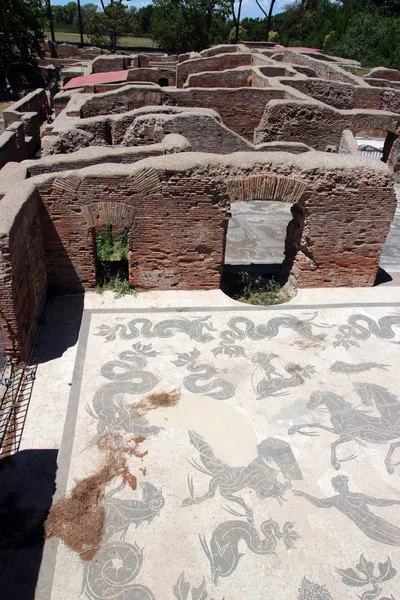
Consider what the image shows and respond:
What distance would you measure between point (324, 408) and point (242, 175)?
368 centimetres

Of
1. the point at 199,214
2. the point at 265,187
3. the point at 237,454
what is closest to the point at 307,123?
the point at 265,187

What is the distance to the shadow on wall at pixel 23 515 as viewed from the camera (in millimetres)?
3848

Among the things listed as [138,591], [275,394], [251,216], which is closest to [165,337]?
[275,394]

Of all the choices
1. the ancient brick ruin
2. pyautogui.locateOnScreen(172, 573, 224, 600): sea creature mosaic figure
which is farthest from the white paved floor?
the ancient brick ruin

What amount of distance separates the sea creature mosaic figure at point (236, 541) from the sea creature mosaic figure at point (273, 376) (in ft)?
5.66

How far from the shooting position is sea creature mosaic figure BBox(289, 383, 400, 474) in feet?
17.3

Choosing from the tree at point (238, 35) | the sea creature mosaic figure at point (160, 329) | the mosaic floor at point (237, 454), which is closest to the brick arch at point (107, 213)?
the mosaic floor at point (237, 454)

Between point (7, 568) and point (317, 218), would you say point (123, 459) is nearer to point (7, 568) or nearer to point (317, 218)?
point (7, 568)

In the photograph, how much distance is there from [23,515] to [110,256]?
564cm

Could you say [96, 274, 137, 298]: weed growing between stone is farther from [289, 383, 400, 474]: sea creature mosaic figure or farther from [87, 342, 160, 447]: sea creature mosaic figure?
[289, 383, 400, 474]: sea creature mosaic figure

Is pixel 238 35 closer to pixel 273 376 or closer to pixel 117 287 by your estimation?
pixel 117 287

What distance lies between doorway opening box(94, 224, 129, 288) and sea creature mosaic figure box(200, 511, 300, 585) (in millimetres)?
4677

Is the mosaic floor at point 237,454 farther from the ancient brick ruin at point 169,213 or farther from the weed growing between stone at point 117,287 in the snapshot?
the ancient brick ruin at point 169,213

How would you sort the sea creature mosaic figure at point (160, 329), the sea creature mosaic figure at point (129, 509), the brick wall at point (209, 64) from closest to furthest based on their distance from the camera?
the sea creature mosaic figure at point (129, 509) → the sea creature mosaic figure at point (160, 329) → the brick wall at point (209, 64)
